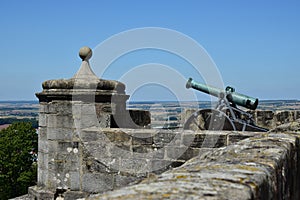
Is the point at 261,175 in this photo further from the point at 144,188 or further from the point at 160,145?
the point at 160,145

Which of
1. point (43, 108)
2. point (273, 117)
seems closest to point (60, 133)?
point (43, 108)

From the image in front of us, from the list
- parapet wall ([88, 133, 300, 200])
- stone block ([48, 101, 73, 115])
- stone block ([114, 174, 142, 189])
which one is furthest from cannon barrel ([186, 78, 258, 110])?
Result: parapet wall ([88, 133, 300, 200])

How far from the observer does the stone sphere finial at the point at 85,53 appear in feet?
21.2

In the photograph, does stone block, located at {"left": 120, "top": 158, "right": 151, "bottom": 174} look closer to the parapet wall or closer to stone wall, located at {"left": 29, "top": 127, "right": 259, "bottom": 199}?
stone wall, located at {"left": 29, "top": 127, "right": 259, "bottom": 199}

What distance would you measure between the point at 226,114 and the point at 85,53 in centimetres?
436

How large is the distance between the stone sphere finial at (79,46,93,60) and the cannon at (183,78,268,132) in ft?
11.7

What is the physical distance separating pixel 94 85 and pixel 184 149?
1.74 m

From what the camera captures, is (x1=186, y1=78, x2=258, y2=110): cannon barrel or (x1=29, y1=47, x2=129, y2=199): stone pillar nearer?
(x1=29, y1=47, x2=129, y2=199): stone pillar

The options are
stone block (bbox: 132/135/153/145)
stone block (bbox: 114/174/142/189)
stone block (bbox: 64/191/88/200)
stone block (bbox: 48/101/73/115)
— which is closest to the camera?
stone block (bbox: 132/135/153/145)

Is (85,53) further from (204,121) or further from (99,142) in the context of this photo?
(204,121)

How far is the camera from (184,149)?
4.96 m

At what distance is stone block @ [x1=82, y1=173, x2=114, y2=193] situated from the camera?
541 cm

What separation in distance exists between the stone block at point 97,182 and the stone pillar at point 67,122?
0.14 m

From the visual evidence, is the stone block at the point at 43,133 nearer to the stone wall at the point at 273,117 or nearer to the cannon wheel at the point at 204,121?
the cannon wheel at the point at 204,121
